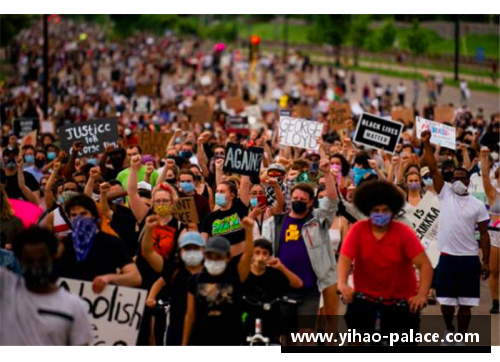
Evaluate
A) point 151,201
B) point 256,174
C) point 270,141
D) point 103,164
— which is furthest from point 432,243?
point 270,141

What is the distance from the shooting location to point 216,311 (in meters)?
9.91

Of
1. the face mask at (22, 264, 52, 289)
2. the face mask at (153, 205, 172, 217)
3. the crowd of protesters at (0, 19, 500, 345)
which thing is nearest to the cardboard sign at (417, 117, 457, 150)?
the crowd of protesters at (0, 19, 500, 345)

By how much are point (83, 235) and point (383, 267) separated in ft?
6.70

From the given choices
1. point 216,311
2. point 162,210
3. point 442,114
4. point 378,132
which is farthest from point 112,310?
point 442,114

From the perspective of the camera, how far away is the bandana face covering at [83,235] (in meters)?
10.2

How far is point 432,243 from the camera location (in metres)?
14.0

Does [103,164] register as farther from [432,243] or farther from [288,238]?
[288,238]

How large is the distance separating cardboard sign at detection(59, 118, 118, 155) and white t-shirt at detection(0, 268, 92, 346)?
10883 mm

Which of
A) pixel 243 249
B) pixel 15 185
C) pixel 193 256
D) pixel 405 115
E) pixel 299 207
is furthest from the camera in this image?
pixel 405 115

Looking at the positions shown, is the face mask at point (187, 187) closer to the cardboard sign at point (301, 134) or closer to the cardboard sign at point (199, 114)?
the cardboard sign at point (301, 134)

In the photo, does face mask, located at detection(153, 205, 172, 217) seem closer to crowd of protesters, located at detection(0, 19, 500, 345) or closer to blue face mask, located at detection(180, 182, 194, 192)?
crowd of protesters, located at detection(0, 19, 500, 345)

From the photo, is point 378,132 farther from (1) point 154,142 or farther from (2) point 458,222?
(2) point 458,222

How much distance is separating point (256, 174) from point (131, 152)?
2579 millimetres

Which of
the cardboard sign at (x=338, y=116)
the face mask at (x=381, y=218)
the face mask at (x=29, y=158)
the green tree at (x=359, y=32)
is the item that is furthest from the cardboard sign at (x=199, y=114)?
the green tree at (x=359, y=32)
